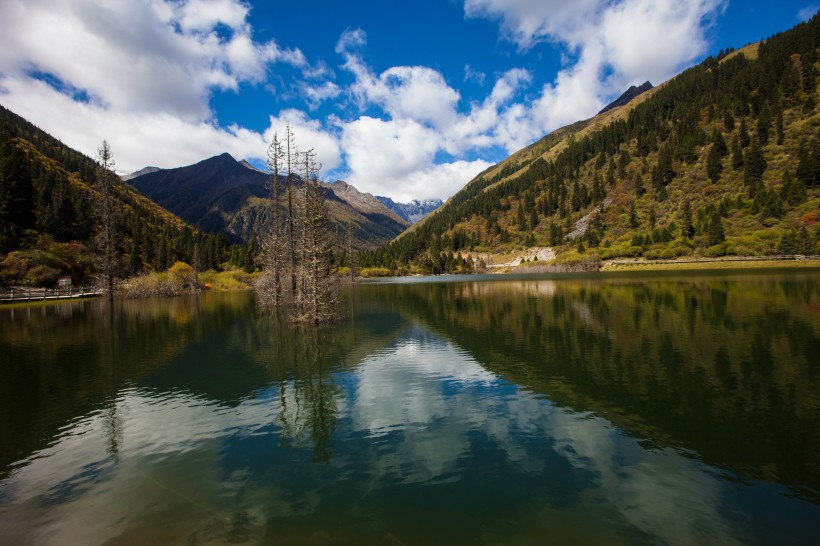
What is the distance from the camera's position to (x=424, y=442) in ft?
42.2

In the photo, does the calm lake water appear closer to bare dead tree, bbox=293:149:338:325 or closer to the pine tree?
bare dead tree, bbox=293:149:338:325

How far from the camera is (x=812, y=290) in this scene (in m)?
47.7

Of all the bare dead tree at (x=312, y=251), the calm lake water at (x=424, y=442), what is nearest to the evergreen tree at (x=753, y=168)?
the calm lake water at (x=424, y=442)

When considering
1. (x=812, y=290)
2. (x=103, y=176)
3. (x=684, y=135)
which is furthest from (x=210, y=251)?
(x=684, y=135)

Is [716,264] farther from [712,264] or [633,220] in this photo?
[633,220]

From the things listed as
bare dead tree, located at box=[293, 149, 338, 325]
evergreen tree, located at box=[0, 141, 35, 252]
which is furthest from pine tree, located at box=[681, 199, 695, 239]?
evergreen tree, located at box=[0, 141, 35, 252]

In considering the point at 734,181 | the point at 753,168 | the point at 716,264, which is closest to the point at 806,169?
the point at 753,168

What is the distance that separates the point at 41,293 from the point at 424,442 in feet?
281

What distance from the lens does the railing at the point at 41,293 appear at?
2512 inches

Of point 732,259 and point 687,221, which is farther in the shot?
point 687,221

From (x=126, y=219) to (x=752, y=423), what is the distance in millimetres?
192953

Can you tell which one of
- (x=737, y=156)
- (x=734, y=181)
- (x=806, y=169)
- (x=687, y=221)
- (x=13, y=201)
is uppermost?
(x=737, y=156)

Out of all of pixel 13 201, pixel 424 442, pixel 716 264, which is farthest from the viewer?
pixel 716 264

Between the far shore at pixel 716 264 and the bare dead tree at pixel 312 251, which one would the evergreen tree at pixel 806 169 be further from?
the bare dead tree at pixel 312 251
